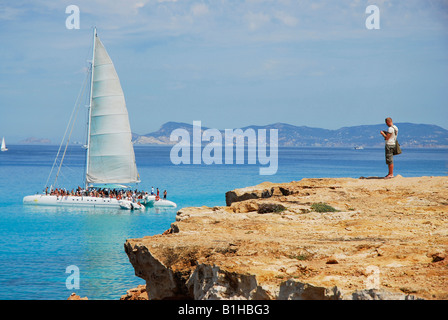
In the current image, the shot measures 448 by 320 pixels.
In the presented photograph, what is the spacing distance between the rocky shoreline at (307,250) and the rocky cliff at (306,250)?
0.02 metres

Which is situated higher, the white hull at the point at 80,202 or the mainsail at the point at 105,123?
the mainsail at the point at 105,123

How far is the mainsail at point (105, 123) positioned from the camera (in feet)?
168

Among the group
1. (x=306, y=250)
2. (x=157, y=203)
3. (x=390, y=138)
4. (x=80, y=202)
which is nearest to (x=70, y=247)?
(x=390, y=138)

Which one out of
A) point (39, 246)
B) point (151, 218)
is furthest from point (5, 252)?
point (151, 218)

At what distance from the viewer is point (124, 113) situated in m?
51.8

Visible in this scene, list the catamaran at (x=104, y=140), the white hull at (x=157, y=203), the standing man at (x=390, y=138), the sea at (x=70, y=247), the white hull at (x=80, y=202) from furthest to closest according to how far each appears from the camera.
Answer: the catamaran at (x=104, y=140), the white hull at (x=157, y=203), the white hull at (x=80, y=202), the sea at (x=70, y=247), the standing man at (x=390, y=138)

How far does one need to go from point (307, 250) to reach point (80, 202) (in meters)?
45.2

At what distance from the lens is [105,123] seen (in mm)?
51500

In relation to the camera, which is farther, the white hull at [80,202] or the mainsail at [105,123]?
the mainsail at [105,123]

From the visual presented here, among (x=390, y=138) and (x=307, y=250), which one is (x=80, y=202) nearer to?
(x=390, y=138)

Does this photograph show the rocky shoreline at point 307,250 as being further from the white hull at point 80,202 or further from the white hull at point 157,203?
the white hull at point 80,202

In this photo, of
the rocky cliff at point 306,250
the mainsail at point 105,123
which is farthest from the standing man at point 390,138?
the mainsail at point 105,123

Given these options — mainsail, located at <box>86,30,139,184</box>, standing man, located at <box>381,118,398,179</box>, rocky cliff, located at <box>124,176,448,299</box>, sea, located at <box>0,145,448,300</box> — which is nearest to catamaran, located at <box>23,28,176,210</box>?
mainsail, located at <box>86,30,139,184</box>

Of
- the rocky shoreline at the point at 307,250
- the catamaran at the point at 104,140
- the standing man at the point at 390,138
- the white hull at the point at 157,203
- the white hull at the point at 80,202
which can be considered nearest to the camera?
the rocky shoreline at the point at 307,250
